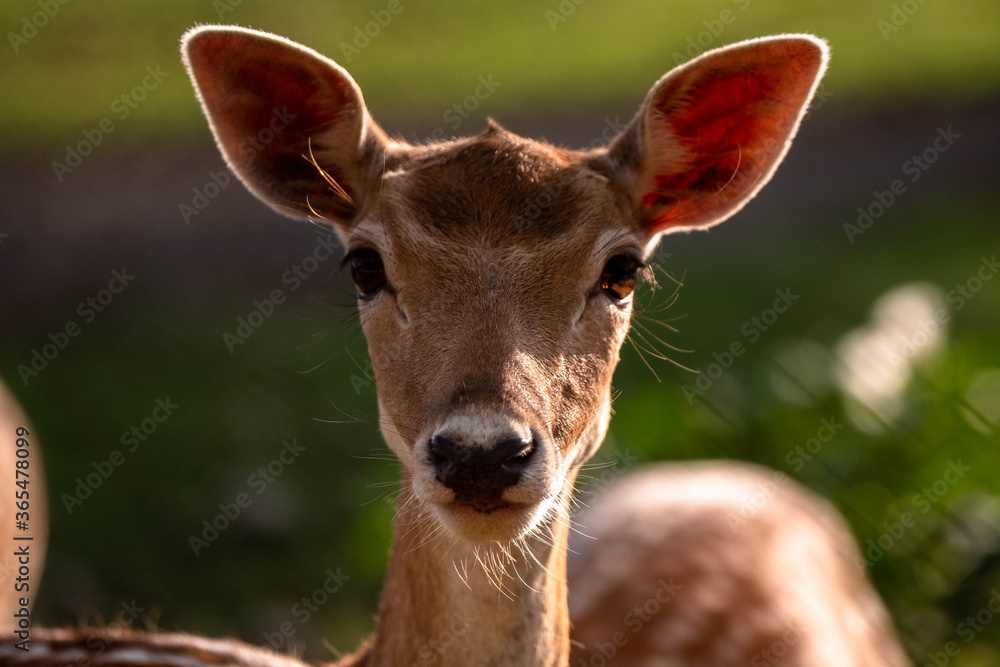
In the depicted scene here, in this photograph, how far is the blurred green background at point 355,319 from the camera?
5.77m

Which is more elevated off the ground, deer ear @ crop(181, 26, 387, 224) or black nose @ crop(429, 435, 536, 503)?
deer ear @ crop(181, 26, 387, 224)

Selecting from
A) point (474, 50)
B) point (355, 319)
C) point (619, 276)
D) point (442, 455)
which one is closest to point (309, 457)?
point (355, 319)

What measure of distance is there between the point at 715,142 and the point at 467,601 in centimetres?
166

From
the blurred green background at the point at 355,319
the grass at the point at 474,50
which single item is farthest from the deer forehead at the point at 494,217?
the grass at the point at 474,50

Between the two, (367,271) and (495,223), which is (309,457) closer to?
(367,271)

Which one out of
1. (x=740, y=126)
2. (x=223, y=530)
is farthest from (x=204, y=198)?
(x=740, y=126)

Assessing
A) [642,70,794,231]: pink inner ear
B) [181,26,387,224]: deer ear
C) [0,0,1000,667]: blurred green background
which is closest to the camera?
[181,26,387,224]: deer ear

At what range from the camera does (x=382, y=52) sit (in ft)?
40.4

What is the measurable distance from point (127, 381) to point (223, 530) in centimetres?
216

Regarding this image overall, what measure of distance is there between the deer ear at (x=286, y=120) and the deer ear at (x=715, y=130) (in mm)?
831

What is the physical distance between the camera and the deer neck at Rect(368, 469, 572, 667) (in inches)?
105

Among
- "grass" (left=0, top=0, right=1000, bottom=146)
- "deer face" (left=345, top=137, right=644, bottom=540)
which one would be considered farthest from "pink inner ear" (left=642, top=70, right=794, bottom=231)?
"grass" (left=0, top=0, right=1000, bottom=146)

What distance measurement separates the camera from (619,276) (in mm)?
2861

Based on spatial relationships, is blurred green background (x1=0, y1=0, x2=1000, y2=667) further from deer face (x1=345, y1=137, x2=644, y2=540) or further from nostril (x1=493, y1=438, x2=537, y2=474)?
nostril (x1=493, y1=438, x2=537, y2=474)
